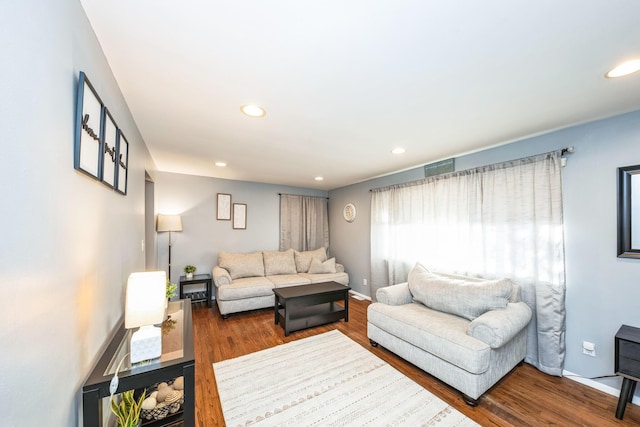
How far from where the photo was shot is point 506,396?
203 centimetres

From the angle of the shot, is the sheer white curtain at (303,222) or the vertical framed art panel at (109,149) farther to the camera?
the sheer white curtain at (303,222)

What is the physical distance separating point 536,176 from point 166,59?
329 centimetres

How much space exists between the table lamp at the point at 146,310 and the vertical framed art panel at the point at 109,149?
57cm

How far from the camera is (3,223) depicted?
21.8 inches

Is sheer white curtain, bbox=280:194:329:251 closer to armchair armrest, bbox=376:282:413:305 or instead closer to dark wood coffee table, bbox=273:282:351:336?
dark wood coffee table, bbox=273:282:351:336

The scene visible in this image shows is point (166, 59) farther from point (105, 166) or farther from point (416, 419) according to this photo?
point (416, 419)

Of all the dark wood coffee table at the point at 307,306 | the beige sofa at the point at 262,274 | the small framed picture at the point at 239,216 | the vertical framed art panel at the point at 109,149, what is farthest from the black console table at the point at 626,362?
the small framed picture at the point at 239,216

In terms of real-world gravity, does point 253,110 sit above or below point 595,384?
above

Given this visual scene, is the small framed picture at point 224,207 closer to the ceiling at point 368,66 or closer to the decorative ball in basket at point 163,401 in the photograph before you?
the ceiling at point 368,66

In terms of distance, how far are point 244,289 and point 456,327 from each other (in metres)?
2.89

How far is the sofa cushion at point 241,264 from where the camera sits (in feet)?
14.0

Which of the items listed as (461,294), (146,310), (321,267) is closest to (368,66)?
(146,310)

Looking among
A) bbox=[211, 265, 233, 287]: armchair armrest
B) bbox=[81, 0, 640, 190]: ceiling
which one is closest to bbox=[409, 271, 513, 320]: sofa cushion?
bbox=[81, 0, 640, 190]: ceiling

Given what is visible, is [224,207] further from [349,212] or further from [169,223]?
[349,212]
